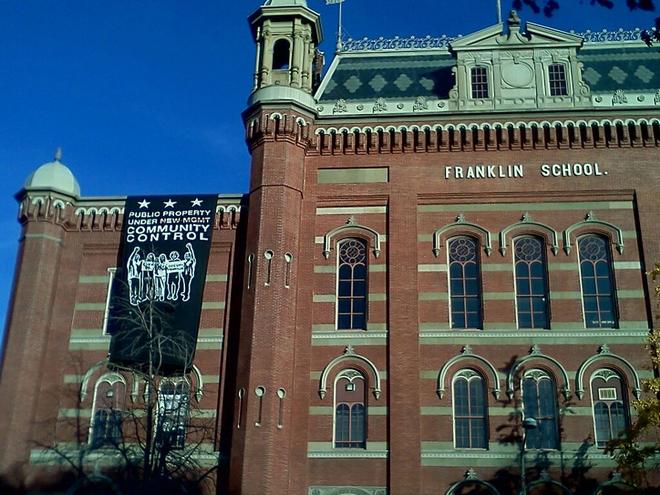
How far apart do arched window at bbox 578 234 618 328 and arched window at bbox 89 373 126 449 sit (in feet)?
54.7

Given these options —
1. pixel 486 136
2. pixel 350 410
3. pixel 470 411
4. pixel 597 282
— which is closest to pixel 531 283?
pixel 597 282

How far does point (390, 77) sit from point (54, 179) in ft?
47.5

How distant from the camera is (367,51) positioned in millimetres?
39594

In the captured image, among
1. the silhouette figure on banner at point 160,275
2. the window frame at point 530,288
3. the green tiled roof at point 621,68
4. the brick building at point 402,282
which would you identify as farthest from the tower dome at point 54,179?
the green tiled roof at point 621,68

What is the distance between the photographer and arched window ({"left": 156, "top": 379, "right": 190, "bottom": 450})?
2741 cm

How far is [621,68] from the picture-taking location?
122 ft

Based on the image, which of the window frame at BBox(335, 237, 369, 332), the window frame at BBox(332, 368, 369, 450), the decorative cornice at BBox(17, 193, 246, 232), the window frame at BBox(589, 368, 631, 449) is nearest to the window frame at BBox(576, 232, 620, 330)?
the window frame at BBox(589, 368, 631, 449)

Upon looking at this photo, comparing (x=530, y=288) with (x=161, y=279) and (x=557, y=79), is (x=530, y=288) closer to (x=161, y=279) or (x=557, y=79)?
(x=557, y=79)

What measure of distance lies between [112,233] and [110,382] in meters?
6.02

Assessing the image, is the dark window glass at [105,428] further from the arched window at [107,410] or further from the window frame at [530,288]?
the window frame at [530,288]

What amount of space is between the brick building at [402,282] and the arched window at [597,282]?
7 cm

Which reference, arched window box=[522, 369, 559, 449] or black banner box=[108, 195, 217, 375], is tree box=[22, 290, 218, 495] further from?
arched window box=[522, 369, 559, 449]

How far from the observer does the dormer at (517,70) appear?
112 ft

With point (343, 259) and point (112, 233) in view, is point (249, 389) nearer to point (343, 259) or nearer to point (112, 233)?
point (343, 259)
